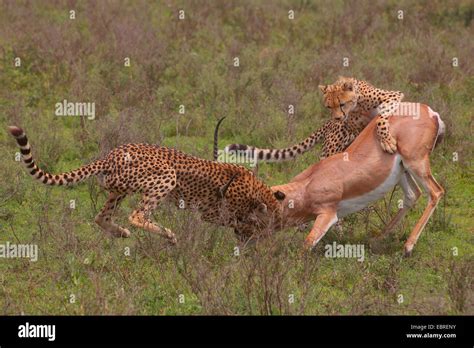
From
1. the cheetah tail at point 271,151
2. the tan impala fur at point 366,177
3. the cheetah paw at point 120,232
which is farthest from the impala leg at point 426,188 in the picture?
the cheetah paw at point 120,232

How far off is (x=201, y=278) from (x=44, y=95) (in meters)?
6.06

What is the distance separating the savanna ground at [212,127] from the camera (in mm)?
6578

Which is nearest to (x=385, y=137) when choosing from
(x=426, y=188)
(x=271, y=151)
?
(x=426, y=188)

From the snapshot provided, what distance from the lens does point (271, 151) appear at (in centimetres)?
874

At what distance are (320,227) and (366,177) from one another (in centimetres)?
53

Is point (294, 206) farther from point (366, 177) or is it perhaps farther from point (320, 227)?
point (366, 177)

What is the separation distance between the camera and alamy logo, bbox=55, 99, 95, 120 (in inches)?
→ 431

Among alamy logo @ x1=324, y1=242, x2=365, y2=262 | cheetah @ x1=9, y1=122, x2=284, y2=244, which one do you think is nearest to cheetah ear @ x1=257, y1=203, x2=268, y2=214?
cheetah @ x1=9, y1=122, x2=284, y2=244

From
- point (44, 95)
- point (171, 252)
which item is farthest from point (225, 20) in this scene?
point (171, 252)

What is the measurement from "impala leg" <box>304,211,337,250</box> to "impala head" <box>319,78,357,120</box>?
3.35 feet

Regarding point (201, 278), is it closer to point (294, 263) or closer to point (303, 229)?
point (294, 263)

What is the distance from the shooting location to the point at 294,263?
7074 millimetres
